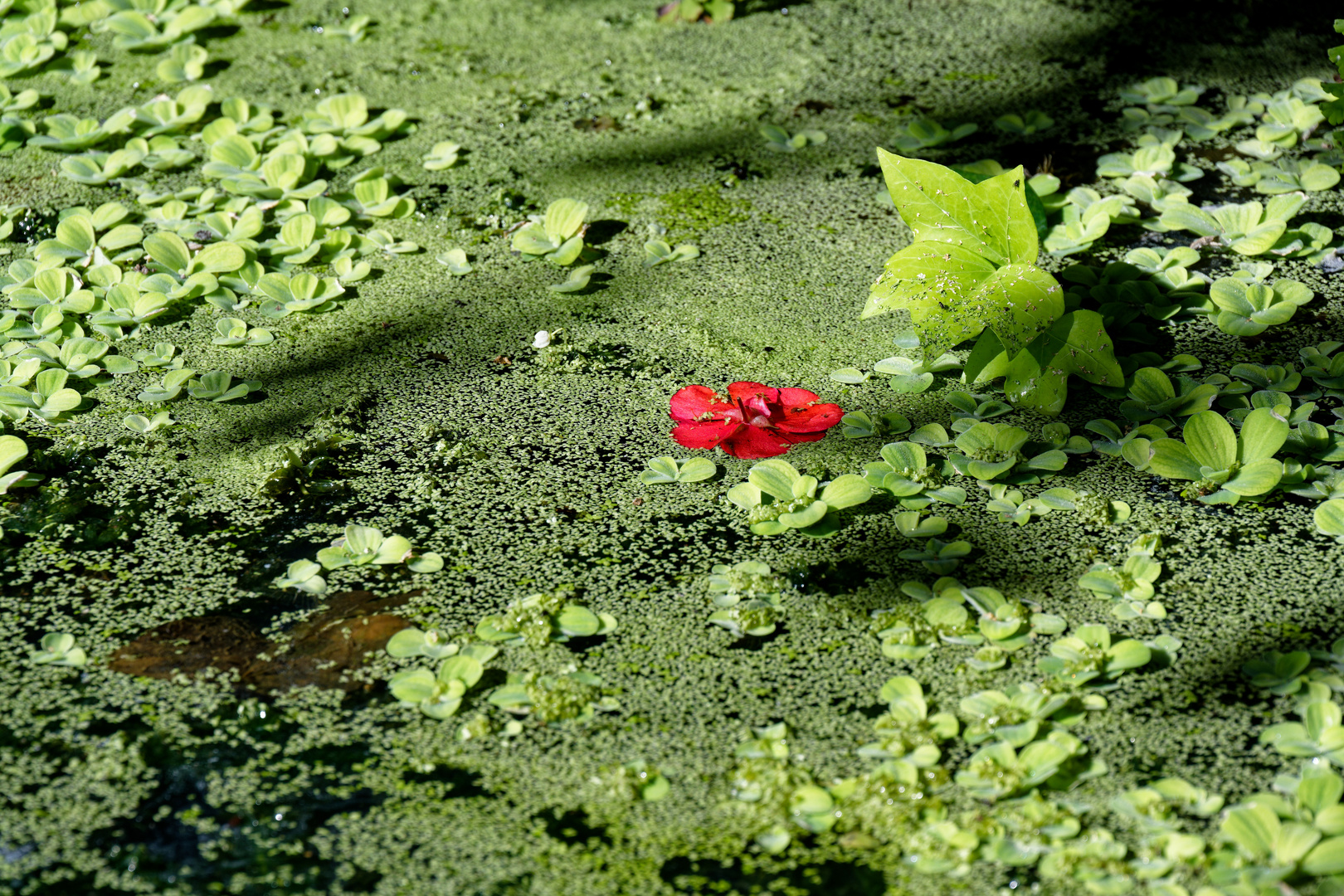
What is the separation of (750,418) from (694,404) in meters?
0.09

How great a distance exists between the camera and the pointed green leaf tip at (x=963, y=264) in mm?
1663

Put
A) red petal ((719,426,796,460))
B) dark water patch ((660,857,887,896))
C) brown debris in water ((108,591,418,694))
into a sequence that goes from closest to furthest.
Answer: dark water patch ((660,857,887,896)), brown debris in water ((108,591,418,694)), red petal ((719,426,796,460))

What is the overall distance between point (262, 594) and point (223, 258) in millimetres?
767

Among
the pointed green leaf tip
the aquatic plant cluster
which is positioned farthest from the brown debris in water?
the pointed green leaf tip

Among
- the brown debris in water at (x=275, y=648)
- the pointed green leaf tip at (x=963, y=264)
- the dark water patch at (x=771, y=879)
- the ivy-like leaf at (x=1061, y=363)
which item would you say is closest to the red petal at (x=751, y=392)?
the pointed green leaf tip at (x=963, y=264)

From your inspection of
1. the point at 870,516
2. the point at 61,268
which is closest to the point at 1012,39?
the point at 870,516

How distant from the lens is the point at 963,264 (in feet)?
5.65

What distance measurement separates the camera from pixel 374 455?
167 centimetres

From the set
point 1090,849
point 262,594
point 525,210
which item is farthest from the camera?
point 525,210

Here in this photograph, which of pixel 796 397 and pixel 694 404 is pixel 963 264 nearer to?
pixel 796 397

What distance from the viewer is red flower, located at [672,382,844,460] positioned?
166 cm

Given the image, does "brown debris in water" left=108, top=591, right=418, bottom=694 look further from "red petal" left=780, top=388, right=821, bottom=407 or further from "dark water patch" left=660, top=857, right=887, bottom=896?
"red petal" left=780, top=388, right=821, bottom=407

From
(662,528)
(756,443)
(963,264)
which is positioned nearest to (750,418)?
(756,443)

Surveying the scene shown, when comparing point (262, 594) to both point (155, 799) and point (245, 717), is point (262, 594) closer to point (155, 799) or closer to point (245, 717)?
point (245, 717)
